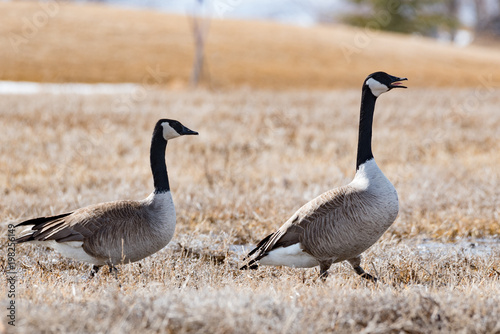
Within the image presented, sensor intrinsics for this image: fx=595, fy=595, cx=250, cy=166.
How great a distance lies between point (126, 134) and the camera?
1582cm

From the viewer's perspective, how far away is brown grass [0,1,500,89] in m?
34.4

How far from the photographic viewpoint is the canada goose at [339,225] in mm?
5477

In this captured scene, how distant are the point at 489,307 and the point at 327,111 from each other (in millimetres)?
15513

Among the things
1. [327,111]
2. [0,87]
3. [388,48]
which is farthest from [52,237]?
[388,48]

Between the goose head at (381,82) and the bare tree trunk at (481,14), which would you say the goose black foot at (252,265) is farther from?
the bare tree trunk at (481,14)

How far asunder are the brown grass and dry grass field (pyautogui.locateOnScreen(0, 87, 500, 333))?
Result: 12.0 meters

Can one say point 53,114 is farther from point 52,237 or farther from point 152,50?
point 152,50

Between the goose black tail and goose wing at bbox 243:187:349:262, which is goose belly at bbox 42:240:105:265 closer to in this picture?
the goose black tail

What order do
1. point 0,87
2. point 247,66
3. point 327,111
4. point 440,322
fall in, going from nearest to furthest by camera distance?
point 440,322 < point 327,111 < point 0,87 < point 247,66

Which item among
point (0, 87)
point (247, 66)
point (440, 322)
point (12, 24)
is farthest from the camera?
point (12, 24)

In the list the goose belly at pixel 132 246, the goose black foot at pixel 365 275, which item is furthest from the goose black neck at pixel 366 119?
the goose belly at pixel 132 246

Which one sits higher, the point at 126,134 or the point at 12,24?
the point at 12,24

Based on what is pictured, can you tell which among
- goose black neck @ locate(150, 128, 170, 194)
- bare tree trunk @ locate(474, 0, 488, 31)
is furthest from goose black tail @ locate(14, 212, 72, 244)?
bare tree trunk @ locate(474, 0, 488, 31)

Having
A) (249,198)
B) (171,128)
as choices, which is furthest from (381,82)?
(249,198)
